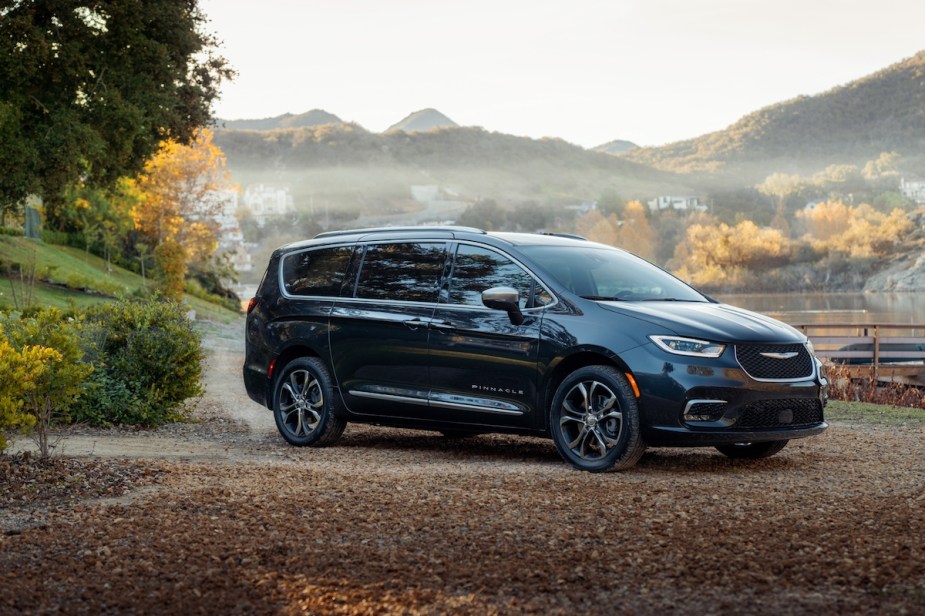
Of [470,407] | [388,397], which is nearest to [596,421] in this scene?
[470,407]

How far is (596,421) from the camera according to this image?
8375 millimetres

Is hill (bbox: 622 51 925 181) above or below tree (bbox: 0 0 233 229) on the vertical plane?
above

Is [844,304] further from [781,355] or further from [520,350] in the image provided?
[520,350]

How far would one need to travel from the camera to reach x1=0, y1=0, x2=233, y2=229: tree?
24.4 meters

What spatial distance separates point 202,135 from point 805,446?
45.9 metres

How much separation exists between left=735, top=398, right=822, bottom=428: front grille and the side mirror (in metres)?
1.86

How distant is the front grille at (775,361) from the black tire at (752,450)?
0.85 metres

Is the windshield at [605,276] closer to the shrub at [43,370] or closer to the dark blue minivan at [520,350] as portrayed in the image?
the dark blue minivan at [520,350]

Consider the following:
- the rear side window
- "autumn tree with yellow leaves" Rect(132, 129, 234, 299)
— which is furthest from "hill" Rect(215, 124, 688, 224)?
the rear side window

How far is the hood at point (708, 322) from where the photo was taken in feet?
26.9

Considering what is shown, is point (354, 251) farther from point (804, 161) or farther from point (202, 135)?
point (804, 161)

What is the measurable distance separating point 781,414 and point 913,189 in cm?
17021

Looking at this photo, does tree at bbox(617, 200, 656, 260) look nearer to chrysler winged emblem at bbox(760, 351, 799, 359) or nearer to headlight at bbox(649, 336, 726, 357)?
chrysler winged emblem at bbox(760, 351, 799, 359)

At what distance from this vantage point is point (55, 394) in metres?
8.57
